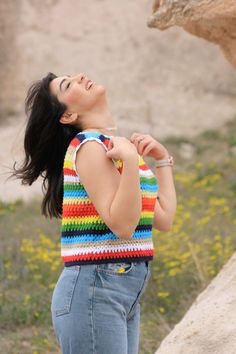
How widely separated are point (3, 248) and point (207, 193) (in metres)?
3.14

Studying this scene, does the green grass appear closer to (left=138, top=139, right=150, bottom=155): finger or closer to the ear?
(left=138, top=139, right=150, bottom=155): finger

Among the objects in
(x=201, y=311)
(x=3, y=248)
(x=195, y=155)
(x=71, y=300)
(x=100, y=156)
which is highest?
(x=100, y=156)

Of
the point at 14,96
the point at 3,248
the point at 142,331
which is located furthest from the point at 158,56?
the point at 142,331

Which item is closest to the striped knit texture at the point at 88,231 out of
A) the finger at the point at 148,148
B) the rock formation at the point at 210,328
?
the finger at the point at 148,148

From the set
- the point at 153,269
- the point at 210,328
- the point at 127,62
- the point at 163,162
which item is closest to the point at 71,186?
the point at 163,162

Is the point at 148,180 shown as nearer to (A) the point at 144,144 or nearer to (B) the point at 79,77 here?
(A) the point at 144,144

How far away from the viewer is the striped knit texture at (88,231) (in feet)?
6.98

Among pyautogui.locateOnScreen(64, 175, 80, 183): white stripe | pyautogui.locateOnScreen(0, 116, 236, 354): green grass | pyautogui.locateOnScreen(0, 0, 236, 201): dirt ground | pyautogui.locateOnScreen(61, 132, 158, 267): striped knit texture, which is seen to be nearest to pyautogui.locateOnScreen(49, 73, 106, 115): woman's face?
pyautogui.locateOnScreen(61, 132, 158, 267): striped knit texture

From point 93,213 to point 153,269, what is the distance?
10.6 ft

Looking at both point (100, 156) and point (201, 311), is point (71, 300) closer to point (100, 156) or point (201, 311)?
point (100, 156)

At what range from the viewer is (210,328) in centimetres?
293

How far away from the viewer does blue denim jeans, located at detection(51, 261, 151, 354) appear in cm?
206

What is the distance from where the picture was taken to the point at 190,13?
3.23m

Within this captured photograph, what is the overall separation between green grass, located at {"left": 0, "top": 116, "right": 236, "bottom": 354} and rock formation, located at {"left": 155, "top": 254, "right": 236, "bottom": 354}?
80 centimetres
